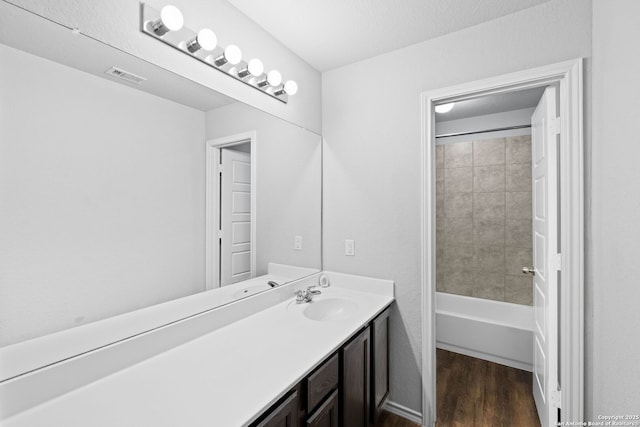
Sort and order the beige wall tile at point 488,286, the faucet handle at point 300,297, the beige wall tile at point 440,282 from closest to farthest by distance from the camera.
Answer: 1. the faucet handle at point 300,297
2. the beige wall tile at point 488,286
3. the beige wall tile at point 440,282

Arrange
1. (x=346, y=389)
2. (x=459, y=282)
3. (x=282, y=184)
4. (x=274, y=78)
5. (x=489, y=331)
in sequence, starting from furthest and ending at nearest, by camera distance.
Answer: (x=459, y=282), (x=489, y=331), (x=282, y=184), (x=274, y=78), (x=346, y=389)

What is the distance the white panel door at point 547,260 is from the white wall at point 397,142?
14.4 inches

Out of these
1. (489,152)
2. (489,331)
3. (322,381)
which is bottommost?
(489,331)

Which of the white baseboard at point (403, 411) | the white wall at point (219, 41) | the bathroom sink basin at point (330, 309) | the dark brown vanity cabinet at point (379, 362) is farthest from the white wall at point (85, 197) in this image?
the white baseboard at point (403, 411)

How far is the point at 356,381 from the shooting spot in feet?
4.85

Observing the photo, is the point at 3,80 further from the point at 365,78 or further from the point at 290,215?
the point at 365,78

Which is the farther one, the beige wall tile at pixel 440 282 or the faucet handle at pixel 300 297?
the beige wall tile at pixel 440 282

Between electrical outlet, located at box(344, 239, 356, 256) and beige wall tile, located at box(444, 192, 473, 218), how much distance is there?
1.85m

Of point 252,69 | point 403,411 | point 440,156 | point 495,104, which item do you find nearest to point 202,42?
point 252,69

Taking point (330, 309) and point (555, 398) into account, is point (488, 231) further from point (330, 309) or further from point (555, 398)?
point (330, 309)

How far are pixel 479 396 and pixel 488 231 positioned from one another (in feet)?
5.57

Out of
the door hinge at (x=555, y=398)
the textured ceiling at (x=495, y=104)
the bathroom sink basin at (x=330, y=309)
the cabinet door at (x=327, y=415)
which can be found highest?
the textured ceiling at (x=495, y=104)

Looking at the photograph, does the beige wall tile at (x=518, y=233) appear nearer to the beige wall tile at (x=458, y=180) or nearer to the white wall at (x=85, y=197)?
the beige wall tile at (x=458, y=180)

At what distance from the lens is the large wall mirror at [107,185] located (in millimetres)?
854
